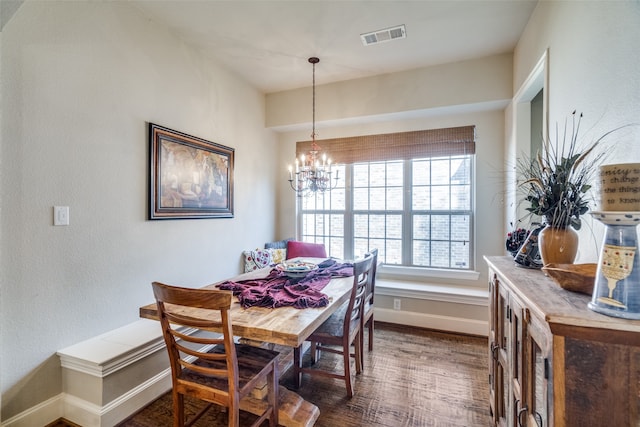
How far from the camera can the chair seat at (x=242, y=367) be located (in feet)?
4.74

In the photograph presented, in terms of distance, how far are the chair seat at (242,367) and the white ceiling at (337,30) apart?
2501 mm

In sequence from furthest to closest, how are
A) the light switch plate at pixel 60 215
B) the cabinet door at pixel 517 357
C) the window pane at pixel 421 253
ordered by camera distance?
the window pane at pixel 421 253
the light switch plate at pixel 60 215
the cabinet door at pixel 517 357

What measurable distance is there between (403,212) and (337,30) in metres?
2.18

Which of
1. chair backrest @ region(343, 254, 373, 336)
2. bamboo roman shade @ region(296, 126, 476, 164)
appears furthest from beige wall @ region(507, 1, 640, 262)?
bamboo roman shade @ region(296, 126, 476, 164)

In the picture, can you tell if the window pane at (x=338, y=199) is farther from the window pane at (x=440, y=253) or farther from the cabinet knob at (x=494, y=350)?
the cabinet knob at (x=494, y=350)

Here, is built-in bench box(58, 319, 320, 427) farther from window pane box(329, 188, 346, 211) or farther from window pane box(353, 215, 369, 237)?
window pane box(329, 188, 346, 211)

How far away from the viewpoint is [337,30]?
2.57 metres

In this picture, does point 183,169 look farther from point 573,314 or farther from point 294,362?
point 573,314

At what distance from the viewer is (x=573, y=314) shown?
29.8 inches

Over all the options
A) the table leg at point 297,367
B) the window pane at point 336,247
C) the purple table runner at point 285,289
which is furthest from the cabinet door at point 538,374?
the window pane at point 336,247

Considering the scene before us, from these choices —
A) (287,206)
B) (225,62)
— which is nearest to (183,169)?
(225,62)

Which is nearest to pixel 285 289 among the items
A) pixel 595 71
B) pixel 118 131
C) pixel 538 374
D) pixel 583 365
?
pixel 538 374

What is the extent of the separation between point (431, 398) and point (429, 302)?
131 cm

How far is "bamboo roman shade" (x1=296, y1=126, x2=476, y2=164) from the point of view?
11.1 ft
